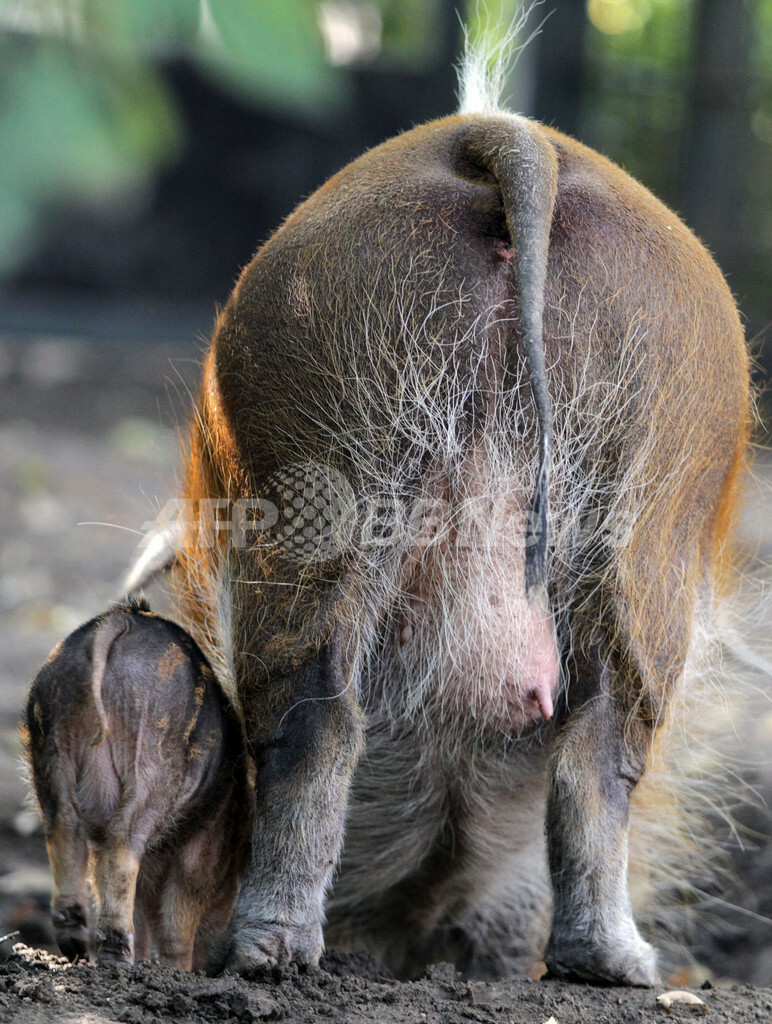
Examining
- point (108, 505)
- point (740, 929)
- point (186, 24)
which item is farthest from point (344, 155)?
point (186, 24)

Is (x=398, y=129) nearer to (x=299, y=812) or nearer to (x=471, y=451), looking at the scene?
(x=471, y=451)

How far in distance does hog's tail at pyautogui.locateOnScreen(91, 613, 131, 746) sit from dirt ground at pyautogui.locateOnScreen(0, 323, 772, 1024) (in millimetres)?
358

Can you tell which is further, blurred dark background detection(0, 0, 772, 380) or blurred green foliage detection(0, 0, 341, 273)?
blurred dark background detection(0, 0, 772, 380)

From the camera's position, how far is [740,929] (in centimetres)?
312

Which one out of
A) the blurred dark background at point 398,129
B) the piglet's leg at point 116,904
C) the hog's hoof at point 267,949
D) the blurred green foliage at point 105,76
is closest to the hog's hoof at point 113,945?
the piglet's leg at point 116,904

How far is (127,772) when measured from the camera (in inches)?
76.5

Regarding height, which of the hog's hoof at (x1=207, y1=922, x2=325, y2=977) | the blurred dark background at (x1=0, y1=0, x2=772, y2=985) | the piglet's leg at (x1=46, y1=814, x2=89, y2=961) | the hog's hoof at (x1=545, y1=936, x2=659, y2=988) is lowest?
the hog's hoof at (x1=545, y1=936, x2=659, y2=988)

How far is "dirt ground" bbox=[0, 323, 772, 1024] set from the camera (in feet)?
5.77

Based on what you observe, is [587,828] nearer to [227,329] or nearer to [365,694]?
[365,694]

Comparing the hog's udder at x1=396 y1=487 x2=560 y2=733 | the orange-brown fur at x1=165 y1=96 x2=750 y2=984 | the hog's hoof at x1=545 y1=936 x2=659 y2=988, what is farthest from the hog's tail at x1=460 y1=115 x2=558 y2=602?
the hog's hoof at x1=545 y1=936 x2=659 y2=988

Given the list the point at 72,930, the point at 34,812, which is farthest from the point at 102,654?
the point at 34,812

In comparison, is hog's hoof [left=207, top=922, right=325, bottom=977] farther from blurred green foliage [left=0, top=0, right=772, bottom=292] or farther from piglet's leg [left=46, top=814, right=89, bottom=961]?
blurred green foliage [left=0, top=0, right=772, bottom=292]

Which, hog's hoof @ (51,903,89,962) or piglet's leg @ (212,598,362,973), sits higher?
piglet's leg @ (212,598,362,973)

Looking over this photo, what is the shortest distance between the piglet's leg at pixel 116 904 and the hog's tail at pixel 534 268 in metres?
0.76
